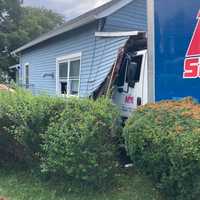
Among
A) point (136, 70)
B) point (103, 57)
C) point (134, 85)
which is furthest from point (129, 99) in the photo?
point (103, 57)

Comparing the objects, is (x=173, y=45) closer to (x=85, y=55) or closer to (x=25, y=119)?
(x=25, y=119)

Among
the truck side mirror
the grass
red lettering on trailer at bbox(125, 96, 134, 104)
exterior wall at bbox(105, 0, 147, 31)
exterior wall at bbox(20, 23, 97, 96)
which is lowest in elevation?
the grass

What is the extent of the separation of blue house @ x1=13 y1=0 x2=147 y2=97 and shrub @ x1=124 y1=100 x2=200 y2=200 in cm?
498

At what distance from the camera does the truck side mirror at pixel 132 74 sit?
952 centimetres

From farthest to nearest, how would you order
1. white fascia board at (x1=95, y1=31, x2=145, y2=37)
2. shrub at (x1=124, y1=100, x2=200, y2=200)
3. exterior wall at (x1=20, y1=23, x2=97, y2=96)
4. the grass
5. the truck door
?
exterior wall at (x1=20, y1=23, x2=97, y2=96) → white fascia board at (x1=95, y1=31, x2=145, y2=37) → the truck door → the grass → shrub at (x1=124, y1=100, x2=200, y2=200)

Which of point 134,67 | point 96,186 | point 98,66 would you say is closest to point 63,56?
point 98,66

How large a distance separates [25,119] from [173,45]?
8.76 ft

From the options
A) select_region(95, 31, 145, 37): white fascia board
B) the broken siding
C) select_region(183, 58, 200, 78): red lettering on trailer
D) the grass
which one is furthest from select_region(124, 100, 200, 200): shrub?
the broken siding

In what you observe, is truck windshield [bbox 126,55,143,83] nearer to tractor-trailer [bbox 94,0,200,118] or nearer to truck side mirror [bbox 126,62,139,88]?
truck side mirror [bbox 126,62,139,88]

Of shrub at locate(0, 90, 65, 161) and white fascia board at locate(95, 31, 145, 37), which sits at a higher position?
white fascia board at locate(95, 31, 145, 37)

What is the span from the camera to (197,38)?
6.33m

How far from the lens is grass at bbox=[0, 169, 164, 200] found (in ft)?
21.0

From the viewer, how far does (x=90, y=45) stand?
14.8m

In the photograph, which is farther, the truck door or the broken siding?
the broken siding
